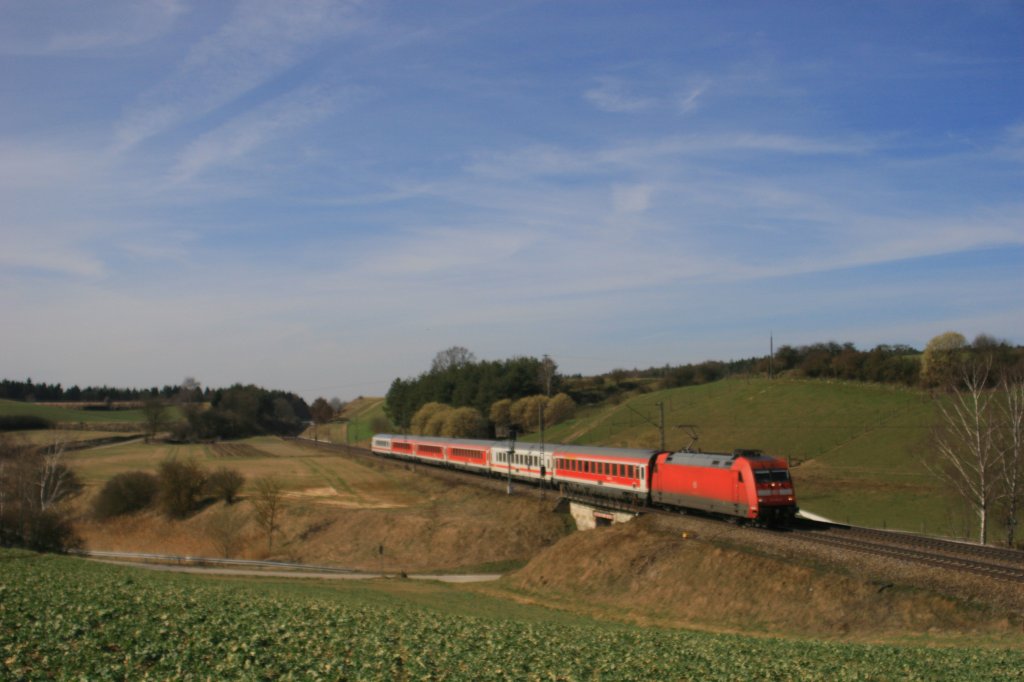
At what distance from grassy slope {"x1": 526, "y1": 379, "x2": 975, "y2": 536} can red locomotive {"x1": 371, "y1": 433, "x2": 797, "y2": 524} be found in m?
15.0

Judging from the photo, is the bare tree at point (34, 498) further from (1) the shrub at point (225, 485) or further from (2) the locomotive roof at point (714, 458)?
(2) the locomotive roof at point (714, 458)

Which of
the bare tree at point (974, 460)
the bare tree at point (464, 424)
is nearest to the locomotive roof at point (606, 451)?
the bare tree at point (974, 460)

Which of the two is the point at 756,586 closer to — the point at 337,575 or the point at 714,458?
the point at 714,458

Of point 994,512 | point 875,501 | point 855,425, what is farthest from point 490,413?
point 994,512

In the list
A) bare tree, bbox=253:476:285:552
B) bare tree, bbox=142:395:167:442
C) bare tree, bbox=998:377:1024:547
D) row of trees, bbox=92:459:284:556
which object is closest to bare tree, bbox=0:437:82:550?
row of trees, bbox=92:459:284:556

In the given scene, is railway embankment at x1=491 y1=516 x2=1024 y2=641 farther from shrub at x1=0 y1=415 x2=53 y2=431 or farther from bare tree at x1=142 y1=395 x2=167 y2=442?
bare tree at x1=142 y1=395 x2=167 y2=442

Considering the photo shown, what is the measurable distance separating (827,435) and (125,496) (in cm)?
6999

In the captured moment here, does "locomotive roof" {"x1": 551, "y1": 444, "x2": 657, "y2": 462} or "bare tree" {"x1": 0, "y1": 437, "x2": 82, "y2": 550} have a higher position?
"locomotive roof" {"x1": 551, "y1": 444, "x2": 657, "y2": 462}

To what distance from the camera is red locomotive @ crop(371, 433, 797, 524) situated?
36.1m

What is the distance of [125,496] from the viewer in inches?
2958

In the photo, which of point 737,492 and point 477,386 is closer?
point 737,492

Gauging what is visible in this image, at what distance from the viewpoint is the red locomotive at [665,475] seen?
3609 centimetres

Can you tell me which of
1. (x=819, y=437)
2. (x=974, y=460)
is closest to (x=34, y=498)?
(x=974, y=460)

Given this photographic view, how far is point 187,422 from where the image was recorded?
161m
